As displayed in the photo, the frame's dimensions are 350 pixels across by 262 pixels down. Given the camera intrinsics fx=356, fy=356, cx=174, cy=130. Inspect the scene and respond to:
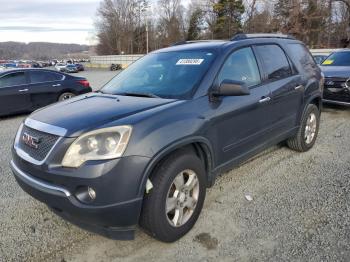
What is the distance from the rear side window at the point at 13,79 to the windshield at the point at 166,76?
243 inches

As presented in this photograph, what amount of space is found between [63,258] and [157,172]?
109 cm

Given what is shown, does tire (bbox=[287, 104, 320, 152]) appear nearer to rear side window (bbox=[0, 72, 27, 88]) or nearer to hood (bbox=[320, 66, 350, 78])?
hood (bbox=[320, 66, 350, 78])

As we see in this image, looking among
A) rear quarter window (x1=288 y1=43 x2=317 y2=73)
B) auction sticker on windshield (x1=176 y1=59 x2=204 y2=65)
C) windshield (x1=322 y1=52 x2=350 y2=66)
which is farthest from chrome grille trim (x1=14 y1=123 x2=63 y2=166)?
windshield (x1=322 y1=52 x2=350 y2=66)

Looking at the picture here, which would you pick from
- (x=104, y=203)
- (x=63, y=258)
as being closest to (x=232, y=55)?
(x=104, y=203)

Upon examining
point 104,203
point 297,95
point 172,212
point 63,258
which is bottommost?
point 63,258

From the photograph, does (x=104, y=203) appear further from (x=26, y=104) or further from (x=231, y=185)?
(x=26, y=104)

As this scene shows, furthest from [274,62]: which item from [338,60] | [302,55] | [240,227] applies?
[338,60]

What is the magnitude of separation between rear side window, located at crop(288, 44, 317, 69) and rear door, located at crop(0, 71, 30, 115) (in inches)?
284

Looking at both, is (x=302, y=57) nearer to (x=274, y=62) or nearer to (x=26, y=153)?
(x=274, y=62)

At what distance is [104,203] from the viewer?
8.89 ft

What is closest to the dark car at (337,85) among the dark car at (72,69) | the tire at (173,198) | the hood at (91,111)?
the tire at (173,198)

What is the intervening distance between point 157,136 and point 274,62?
242 centimetres

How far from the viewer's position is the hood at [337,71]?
8500 mm

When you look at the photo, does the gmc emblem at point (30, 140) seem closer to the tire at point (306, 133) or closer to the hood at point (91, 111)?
the hood at point (91, 111)
